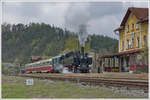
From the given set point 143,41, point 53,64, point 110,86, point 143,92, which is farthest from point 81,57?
point 143,92

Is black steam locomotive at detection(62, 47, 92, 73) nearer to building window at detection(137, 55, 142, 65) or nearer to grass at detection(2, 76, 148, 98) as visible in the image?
building window at detection(137, 55, 142, 65)

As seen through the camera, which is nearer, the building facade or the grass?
the grass

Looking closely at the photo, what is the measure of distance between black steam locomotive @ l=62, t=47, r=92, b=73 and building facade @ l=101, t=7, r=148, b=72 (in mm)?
4870

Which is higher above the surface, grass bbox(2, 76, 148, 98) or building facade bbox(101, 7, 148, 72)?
building facade bbox(101, 7, 148, 72)

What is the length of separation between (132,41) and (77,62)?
875 cm

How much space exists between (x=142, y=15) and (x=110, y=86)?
18.0 metres

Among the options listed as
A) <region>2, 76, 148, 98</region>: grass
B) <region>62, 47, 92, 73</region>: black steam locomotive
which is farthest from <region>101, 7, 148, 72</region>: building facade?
<region>2, 76, 148, 98</region>: grass

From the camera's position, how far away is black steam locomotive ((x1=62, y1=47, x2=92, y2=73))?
2403 centimetres

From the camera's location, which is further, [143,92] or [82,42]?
[82,42]

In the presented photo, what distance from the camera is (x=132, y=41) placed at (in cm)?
2938

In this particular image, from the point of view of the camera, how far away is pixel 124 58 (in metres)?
30.7

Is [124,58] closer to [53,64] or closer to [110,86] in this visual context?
[53,64]

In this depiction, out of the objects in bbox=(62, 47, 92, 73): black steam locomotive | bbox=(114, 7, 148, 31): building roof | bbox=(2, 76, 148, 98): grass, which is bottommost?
bbox=(2, 76, 148, 98): grass

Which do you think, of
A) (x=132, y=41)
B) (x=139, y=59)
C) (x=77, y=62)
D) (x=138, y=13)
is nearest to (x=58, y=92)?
(x=77, y=62)
